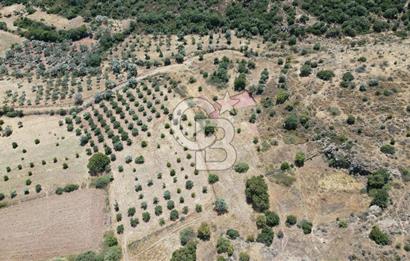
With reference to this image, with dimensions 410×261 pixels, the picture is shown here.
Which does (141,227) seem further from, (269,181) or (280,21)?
(280,21)

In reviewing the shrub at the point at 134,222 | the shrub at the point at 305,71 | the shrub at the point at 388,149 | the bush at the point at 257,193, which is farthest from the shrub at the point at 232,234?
the shrub at the point at 305,71

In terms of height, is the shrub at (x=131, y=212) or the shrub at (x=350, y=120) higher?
the shrub at (x=350, y=120)

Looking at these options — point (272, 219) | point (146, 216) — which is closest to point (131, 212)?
point (146, 216)

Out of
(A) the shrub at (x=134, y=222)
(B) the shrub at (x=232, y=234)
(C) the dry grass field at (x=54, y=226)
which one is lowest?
(C) the dry grass field at (x=54, y=226)

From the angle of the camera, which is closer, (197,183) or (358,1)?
(197,183)

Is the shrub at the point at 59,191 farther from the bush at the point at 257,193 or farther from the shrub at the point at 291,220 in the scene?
the shrub at the point at 291,220

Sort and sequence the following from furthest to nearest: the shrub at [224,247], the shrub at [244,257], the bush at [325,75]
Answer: the bush at [325,75]
the shrub at [224,247]
the shrub at [244,257]

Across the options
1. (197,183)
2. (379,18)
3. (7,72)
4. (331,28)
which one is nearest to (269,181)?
(197,183)

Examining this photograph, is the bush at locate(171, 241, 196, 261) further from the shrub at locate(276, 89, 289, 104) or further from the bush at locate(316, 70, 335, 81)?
the bush at locate(316, 70, 335, 81)
